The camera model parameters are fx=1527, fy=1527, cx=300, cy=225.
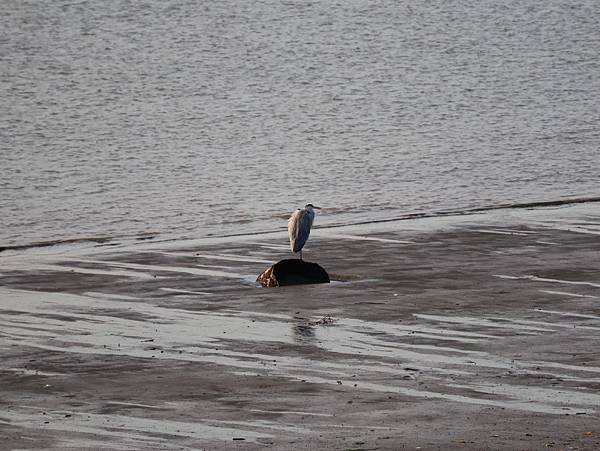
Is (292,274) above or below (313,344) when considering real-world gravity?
above

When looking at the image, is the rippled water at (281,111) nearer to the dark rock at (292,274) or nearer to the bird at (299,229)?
the bird at (299,229)

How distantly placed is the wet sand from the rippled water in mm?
4454

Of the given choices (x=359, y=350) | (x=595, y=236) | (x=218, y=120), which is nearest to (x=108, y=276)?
(x=359, y=350)

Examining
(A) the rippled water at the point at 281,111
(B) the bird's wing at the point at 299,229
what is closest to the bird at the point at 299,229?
(B) the bird's wing at the point at 299,229

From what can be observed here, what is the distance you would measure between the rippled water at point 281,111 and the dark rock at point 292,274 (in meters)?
6.16

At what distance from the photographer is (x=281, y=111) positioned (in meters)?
48.9

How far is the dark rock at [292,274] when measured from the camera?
19719 mm

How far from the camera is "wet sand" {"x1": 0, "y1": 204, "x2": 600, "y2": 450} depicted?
1294 cm

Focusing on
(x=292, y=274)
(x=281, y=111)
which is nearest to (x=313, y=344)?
(x=292, y=274)

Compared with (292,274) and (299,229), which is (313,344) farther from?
(299,229)

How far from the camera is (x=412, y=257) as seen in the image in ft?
72.0

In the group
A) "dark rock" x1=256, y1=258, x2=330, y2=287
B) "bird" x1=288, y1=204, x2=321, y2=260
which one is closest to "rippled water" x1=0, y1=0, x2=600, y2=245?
"bird" x1=288, y1=204, x2=321, y2=260

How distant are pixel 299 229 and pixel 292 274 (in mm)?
1367

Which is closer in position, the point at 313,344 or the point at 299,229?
the point at 313,344
